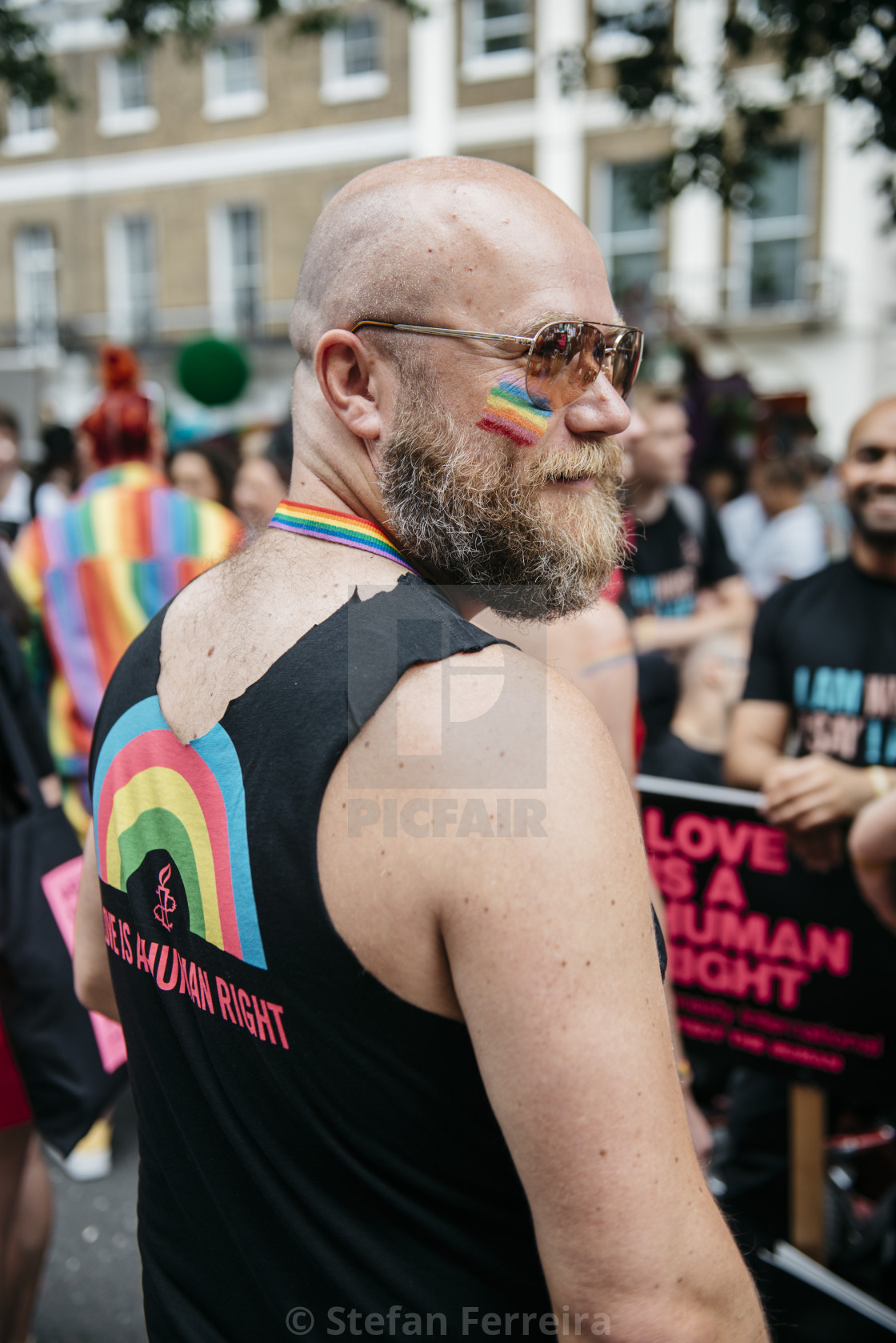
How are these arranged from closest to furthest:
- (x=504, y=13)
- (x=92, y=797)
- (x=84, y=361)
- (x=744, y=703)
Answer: (x=92, y=797)
(x=744, y=703)
(x=504, y=13)
(x=84, y=361)

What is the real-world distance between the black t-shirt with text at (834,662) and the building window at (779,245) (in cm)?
1635

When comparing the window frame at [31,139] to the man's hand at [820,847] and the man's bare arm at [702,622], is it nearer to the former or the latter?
the man's bare arm at [702,622]

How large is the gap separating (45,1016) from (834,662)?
222 cm

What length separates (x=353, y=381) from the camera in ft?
3.69

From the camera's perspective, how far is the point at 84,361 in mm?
23141

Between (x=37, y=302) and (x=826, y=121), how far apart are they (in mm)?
16773

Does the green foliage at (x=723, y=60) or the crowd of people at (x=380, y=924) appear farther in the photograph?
the green foliage at (x=723, y=60)

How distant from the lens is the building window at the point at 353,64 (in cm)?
1962

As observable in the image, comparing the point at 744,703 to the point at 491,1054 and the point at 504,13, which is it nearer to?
Answer: the point at 491,1054

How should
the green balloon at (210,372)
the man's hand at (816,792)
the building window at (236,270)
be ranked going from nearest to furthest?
1. the man's hand at (816,792)
2. the green balloon at (210,372)
3. the building window at (236,270)

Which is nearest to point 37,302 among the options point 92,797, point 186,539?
point 186,539

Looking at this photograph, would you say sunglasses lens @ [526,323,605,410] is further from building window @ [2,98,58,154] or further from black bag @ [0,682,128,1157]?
building window @ [2,98,58,154]

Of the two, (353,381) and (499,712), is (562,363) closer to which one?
(353,381)

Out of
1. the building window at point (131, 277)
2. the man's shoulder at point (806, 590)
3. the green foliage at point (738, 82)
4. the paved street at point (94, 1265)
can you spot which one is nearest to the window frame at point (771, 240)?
the building window at point (131, 277)
